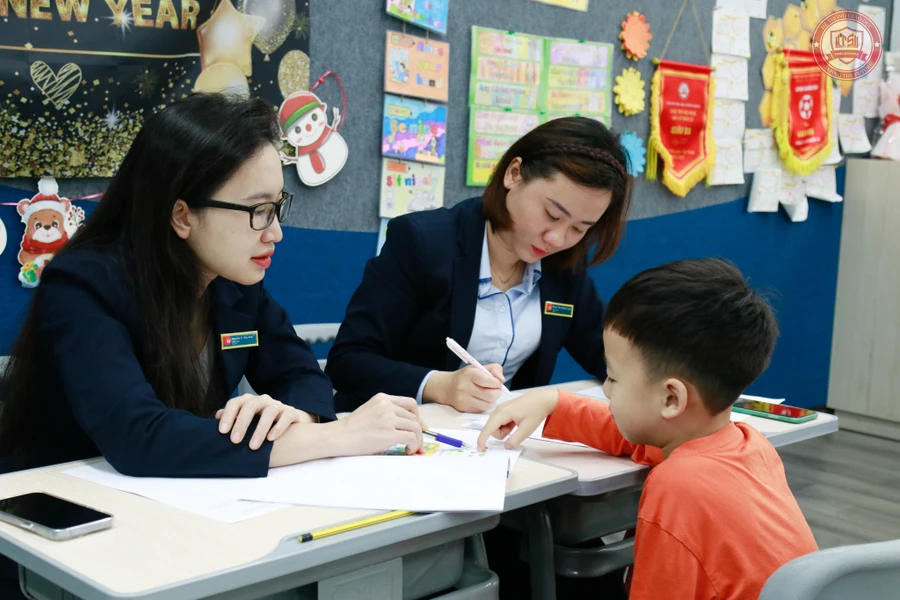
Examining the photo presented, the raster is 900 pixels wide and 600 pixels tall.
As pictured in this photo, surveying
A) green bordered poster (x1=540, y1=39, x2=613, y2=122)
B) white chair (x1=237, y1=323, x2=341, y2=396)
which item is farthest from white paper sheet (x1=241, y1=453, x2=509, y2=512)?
green bordered poster (x1=540, y1=39, x2=613, y2=122)

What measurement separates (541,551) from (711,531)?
374mm

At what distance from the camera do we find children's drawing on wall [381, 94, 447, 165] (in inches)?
111

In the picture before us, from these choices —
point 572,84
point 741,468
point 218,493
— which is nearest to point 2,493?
point 218,493

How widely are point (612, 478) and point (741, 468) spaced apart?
22cm

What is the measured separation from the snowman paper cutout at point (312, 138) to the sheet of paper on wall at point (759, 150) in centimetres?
196

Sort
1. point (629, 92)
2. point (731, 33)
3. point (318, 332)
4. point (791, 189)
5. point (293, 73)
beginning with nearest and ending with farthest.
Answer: point (318, 332)
point (293, 73)
point (629, 92)
point (731, 33)
point (791, 189)

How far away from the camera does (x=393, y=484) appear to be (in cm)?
119

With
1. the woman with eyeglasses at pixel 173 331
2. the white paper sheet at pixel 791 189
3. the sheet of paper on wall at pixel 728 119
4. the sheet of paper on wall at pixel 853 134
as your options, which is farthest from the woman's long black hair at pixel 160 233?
the sheet of paper on wall at pixel 853 134

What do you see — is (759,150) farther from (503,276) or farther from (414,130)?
(503,276)

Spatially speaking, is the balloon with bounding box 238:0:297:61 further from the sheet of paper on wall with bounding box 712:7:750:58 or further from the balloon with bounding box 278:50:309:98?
the sheet of paper on wall with bounding box 712:7:750:58

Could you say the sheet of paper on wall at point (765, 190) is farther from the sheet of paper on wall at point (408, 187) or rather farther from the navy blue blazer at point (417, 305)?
the navy blue blazer at point (417, 305)

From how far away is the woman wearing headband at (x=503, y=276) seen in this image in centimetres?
189

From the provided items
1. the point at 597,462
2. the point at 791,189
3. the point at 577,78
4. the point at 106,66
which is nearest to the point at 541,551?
the point at 597,462

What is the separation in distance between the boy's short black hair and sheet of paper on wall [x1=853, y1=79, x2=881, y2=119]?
3542mm
